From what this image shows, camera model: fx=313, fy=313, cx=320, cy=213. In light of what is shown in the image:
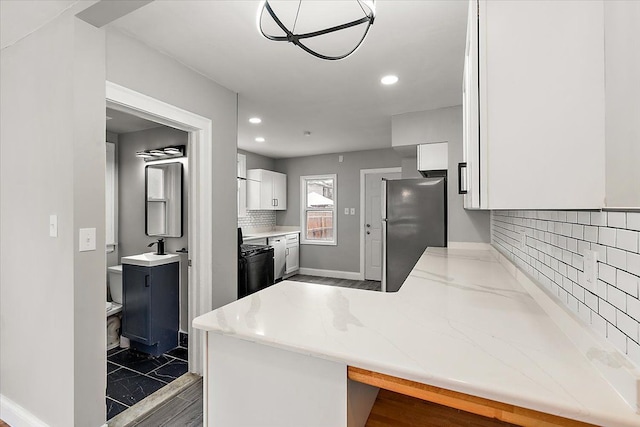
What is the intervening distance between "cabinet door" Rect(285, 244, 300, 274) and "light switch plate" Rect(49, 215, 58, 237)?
4.22 metres

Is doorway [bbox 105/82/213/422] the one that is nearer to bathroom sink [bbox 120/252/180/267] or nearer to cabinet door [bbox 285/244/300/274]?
bathroom sink [bbox 120/252/180/267]

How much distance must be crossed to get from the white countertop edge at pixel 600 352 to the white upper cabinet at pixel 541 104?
335 millimetres

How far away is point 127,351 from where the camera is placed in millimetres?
2980

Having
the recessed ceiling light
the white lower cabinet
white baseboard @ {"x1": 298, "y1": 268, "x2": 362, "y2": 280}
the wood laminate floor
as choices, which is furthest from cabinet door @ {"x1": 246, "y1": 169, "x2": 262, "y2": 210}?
the recessed ceiling light

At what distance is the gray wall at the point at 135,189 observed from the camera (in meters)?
3.51

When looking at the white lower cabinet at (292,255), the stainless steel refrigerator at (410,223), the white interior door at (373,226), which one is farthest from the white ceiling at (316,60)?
the white lower cabinet at (292,255)

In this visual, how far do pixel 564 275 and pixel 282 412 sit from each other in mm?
997

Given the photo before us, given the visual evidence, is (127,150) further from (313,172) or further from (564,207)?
(564,207)

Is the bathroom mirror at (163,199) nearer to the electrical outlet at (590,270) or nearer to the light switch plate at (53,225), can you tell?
the light switch plate at (53,225)

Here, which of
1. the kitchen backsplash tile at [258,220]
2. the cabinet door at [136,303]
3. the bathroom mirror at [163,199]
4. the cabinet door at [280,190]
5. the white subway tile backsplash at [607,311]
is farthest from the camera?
the cabinet door at [280,190]

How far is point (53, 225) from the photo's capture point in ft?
5.50

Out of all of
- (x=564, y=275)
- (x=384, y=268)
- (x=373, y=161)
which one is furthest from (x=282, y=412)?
(x=373, y=161)

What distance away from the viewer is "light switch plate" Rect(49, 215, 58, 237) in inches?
65.5

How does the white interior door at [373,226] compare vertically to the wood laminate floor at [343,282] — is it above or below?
above
